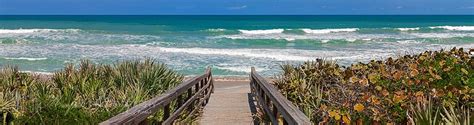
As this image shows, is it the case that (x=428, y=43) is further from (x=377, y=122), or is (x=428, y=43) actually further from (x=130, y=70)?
(x=377, y=122)

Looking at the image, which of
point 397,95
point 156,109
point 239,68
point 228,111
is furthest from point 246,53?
point 397,95

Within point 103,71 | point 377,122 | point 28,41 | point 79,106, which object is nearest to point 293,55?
point 28,41

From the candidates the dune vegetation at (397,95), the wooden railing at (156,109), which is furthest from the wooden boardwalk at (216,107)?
the dune vegetation at (397,95)

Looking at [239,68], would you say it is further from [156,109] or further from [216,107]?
[156,109]

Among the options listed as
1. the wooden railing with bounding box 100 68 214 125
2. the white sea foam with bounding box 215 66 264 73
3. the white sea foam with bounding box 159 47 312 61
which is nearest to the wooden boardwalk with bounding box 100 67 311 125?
the wooden railing with bounding box 100 68 214 125

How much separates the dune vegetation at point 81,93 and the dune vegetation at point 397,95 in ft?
8.35

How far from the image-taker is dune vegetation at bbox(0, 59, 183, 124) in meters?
9.02

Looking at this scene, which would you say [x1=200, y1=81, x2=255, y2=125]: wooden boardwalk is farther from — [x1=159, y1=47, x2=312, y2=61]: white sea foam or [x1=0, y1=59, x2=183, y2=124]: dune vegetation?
[x1=159, y1=47, x2=312, y2=61]: white sea foam

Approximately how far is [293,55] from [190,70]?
961 centimetres

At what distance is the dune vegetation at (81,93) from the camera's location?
29.6 ft

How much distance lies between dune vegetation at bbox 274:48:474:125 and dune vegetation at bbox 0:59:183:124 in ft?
8.35

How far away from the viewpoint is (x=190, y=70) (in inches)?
1111

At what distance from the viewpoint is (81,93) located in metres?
10.9

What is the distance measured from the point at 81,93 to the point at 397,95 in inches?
237
